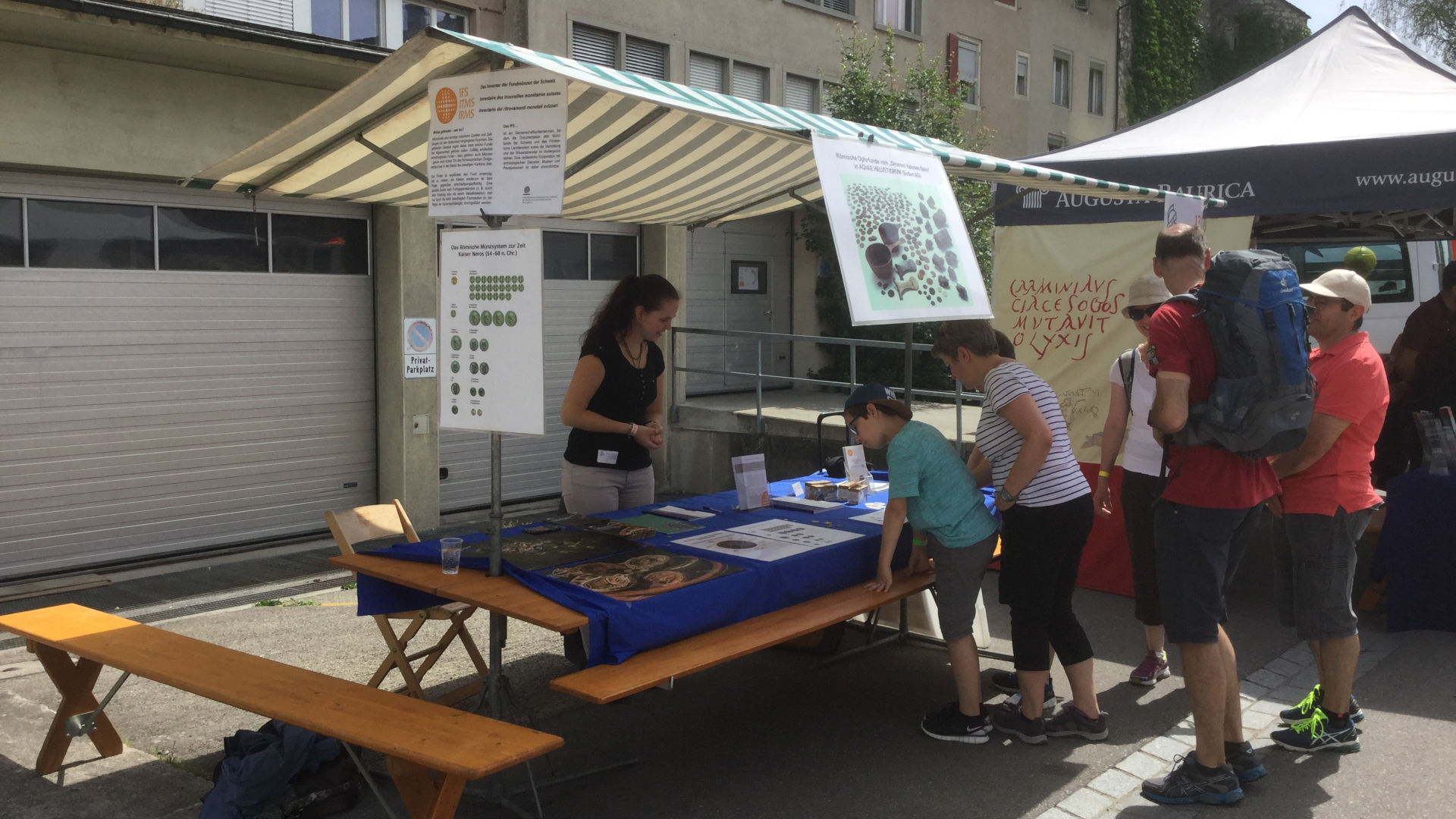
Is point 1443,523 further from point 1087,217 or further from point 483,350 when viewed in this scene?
point 483,350

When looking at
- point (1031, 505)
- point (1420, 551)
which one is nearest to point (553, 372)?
point (1031, 505)

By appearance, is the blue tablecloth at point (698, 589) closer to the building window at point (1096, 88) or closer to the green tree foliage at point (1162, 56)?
the building window at point (1096, 88)

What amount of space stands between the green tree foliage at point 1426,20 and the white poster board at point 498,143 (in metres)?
29.4

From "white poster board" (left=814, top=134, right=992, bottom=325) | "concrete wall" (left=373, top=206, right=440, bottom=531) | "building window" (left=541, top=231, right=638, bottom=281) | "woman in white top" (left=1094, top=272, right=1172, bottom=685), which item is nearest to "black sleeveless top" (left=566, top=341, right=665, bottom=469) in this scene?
"white poster board" (left=814, top=134, right=992, bottom=325)

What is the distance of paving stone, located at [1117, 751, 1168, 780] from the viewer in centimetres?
439

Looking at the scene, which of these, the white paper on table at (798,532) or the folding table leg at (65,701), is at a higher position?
the white paper on table at (798,532)

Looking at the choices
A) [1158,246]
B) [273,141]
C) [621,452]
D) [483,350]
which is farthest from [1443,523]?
[273,141]

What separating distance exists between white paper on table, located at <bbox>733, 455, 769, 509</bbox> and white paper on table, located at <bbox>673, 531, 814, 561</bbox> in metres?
0.57

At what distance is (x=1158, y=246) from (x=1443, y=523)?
103 inches

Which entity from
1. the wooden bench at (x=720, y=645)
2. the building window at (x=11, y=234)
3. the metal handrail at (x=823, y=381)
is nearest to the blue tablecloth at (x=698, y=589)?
the wooden bench at (x=720, y=645)

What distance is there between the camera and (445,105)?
4066mm

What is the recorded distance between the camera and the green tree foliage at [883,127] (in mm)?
14414

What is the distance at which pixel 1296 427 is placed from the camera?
3822 mm

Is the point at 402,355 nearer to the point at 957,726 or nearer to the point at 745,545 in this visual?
the point at 745,545
